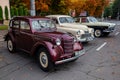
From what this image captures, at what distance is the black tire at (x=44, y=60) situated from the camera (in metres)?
5.78

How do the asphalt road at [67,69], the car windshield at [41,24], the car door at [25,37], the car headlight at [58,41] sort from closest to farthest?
the asphalt road at [67,69] → the car headlight at [58,41] → the car door at [25,37] → the car windshield at [41,24]

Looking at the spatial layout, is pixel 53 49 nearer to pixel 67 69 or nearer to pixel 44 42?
pixel 44 42

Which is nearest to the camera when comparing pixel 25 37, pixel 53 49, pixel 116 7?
pixel 53 49

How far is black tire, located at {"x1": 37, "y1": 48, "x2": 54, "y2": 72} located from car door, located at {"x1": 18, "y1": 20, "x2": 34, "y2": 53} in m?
0.68

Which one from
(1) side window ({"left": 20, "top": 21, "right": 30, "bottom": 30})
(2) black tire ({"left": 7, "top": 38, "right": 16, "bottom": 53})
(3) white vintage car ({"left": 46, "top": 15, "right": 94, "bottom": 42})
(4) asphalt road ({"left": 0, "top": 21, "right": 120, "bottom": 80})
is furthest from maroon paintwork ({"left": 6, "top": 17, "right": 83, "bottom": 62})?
(3) white vintage car ({"left": 46, "top": 15, "right": 94, "bottom": 42})

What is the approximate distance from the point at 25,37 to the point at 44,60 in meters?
1.48

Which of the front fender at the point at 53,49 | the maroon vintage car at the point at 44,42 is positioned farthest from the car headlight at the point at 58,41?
the front fender at the point at 53,49

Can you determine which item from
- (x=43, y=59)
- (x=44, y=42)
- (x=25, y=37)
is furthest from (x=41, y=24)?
(x=43, y=59)

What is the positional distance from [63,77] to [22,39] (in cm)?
265

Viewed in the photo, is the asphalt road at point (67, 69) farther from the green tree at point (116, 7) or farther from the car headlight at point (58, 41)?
the green tree at point (116, 7)

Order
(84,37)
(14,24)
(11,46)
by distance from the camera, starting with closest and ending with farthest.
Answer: (14,24) < (11,46) < (84,37)

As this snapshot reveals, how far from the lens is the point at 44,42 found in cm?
597

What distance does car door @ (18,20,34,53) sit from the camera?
6.75 meters

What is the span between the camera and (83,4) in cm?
2781
